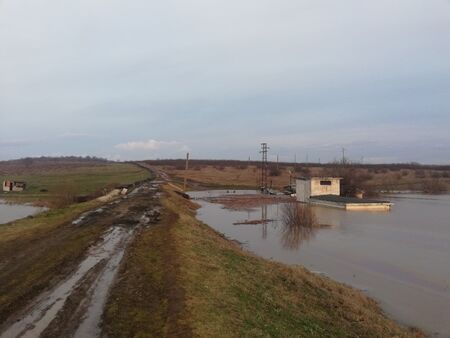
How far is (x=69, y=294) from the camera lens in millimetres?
13117

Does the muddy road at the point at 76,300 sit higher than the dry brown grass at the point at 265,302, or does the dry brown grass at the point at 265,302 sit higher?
the muddy road at the point at 76,300

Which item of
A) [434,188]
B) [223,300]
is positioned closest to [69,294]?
[223,300]

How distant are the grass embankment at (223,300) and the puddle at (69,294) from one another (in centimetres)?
35

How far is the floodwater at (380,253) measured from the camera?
19.3 m

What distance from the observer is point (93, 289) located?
1362 centimetres

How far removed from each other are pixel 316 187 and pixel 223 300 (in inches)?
2659

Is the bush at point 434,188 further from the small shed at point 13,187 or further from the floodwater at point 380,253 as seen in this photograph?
the small shed at point 13,187

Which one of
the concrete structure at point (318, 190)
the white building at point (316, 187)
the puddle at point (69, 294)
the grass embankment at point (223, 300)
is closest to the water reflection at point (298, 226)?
the grass embankment at point (223, 300)

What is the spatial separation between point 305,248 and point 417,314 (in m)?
14.4

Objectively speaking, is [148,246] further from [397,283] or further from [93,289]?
[397,283]

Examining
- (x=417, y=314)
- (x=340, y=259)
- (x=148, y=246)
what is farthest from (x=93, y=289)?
(x=340, y=259)

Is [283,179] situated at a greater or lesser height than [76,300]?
greater

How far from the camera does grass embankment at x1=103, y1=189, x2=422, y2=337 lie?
426 inches

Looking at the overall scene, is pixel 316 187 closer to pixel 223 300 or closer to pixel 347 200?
pixel 347 200
